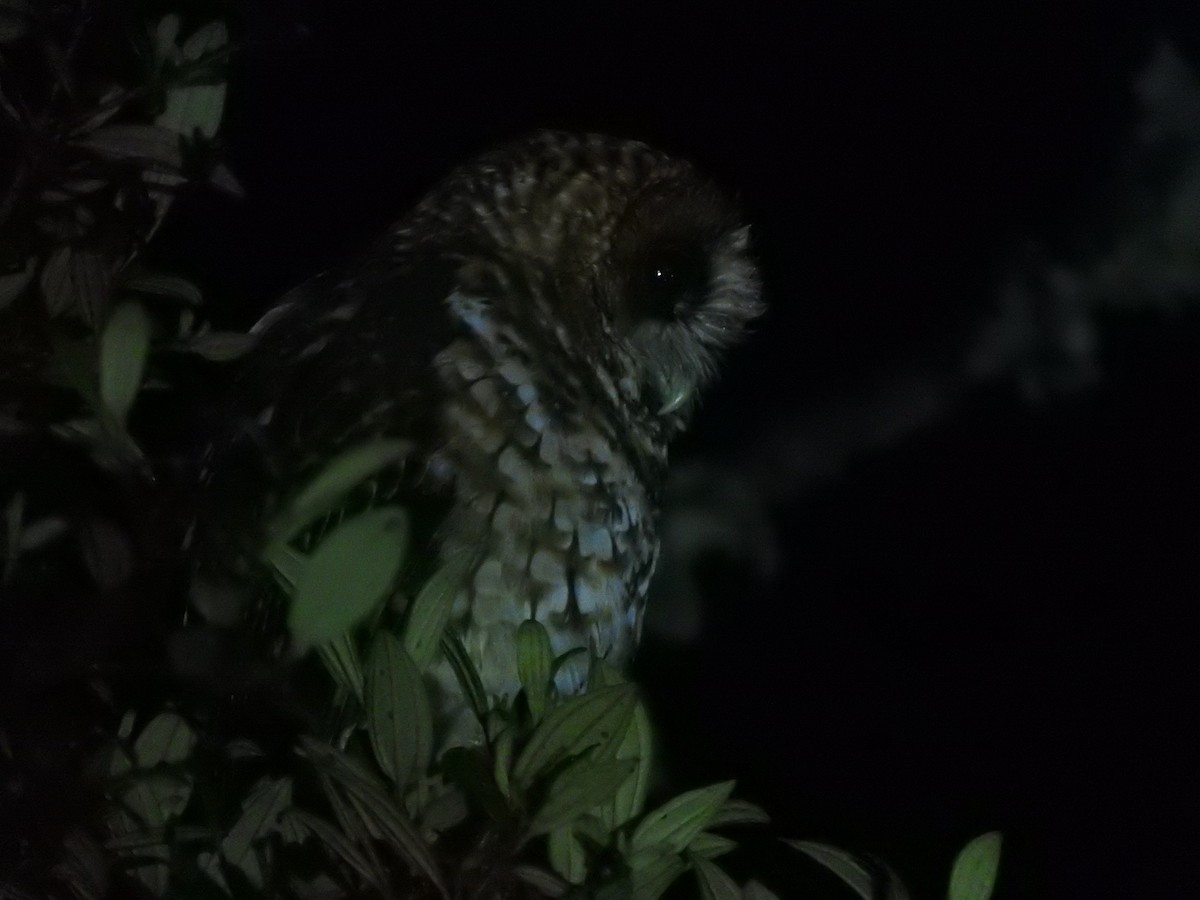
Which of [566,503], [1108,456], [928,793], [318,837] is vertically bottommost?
[928,793]

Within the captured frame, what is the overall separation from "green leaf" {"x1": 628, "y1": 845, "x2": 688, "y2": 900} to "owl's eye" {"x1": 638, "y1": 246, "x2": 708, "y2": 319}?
0.86 m

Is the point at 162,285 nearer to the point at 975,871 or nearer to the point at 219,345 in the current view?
the point at 219,345

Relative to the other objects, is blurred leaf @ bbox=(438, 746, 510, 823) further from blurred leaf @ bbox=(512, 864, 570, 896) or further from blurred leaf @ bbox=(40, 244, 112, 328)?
blurred leaf @ bbox=(40, 244, 112, 328)

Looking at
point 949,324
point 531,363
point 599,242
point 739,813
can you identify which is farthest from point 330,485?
point 949,324

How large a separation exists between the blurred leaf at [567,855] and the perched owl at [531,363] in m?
0.38

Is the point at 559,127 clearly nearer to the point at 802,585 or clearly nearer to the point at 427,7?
the point at 427,7

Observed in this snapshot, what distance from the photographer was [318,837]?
50cm

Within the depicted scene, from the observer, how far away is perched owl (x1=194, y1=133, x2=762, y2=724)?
1.05m

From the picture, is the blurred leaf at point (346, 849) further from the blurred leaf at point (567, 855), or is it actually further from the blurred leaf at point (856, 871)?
the blurred leaf at point (856, 871)

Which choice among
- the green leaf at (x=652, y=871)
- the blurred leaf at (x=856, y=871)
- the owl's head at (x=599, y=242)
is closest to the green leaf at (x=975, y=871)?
the blurred leaf at (x=856, y=871)

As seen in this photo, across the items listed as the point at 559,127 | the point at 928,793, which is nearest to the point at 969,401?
the point at 928,793

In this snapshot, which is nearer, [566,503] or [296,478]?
[296,478]

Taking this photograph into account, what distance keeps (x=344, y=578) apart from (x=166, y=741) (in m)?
0.17

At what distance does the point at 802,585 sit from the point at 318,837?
1.12 metres
